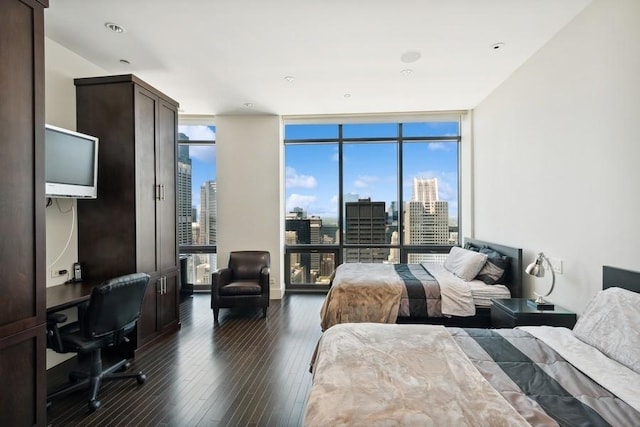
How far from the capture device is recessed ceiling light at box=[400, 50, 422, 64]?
311cm

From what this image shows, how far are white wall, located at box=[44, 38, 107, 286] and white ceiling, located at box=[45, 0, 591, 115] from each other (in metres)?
0.16

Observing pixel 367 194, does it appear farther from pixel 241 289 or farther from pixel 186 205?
pixel 186 205

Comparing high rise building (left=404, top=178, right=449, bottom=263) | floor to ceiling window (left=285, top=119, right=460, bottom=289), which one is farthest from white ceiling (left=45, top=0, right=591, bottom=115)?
high rise building (left=404, top=178, right=449, bottom=263)

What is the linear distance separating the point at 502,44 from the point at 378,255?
3629 millimetres

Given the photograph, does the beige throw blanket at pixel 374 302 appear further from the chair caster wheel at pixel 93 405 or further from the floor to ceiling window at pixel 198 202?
the floor to ceiling window at pixel 198 202

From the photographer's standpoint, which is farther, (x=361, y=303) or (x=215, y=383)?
(x=361, y=303)

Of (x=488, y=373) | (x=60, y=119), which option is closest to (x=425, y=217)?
(x=488, y=373)

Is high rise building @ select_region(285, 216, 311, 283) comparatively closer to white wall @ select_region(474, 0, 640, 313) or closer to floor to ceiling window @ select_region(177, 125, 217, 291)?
floor to ceiling window @ select_region(177, 125, 217, 291)

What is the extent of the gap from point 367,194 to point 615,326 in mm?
4027

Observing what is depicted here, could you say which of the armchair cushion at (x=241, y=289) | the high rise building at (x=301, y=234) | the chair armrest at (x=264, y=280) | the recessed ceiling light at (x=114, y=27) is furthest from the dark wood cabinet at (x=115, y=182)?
the high rise building at (x=301, y=234)

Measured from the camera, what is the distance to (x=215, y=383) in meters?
2.60

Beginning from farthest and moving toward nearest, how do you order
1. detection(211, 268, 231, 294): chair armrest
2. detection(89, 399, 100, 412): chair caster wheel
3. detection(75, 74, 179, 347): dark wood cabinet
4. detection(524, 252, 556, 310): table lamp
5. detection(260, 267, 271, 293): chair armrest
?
detection(260, 267, 271, 293): chair armrest
detection(211, 268, 231, 294): chair armrest
detection(75, 74, 179, 347): dark wood cabinet
detection(524, 252, 556, 310): table lamp
detection(89, 399, 100, 412): chair caster wheel

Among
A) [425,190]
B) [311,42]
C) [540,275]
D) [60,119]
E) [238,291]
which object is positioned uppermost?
[311,42]

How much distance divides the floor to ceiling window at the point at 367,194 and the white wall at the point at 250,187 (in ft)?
1.56
